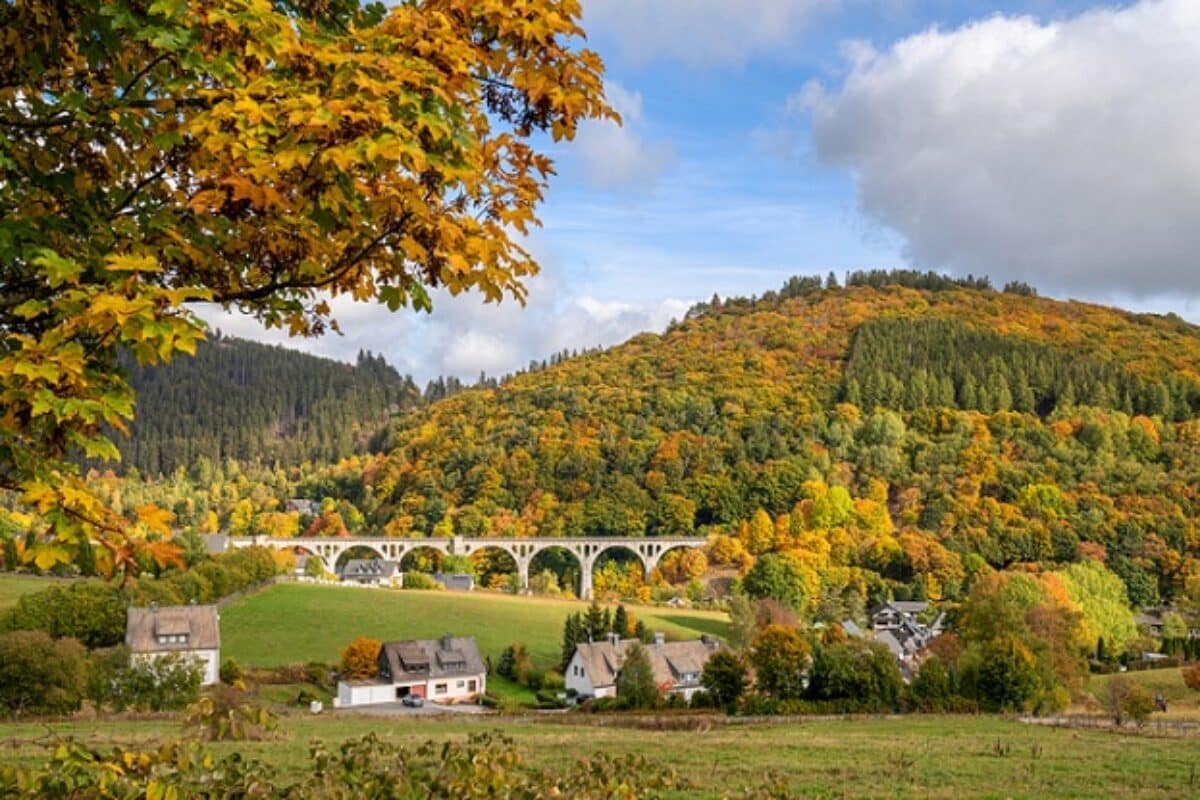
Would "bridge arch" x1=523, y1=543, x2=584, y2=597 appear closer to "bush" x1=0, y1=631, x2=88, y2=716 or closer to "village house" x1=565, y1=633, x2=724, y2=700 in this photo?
"village house" x1=565, y1=633, x2=724, y2=700

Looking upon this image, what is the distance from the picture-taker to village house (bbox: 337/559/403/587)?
112812 mm

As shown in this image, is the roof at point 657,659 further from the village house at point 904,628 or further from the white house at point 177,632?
the white house at point 177,632

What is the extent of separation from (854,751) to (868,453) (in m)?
110

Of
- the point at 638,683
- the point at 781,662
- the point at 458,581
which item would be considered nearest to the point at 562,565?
the point at 458,581

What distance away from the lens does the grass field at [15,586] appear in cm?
6112

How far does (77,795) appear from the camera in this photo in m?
4.64

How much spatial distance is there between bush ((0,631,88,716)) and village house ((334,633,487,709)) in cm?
1602

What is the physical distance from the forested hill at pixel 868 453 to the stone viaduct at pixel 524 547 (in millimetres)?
6879

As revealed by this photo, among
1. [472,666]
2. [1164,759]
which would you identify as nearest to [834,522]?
[472,666]

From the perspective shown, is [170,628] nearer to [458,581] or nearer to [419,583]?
[419,583]

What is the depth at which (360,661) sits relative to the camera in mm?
53375

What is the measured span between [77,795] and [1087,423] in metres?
144

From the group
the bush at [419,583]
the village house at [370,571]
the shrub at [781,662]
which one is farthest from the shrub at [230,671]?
the village house at [370,571]

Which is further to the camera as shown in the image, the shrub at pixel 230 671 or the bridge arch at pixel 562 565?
the bridge arch at pixel 562 565
